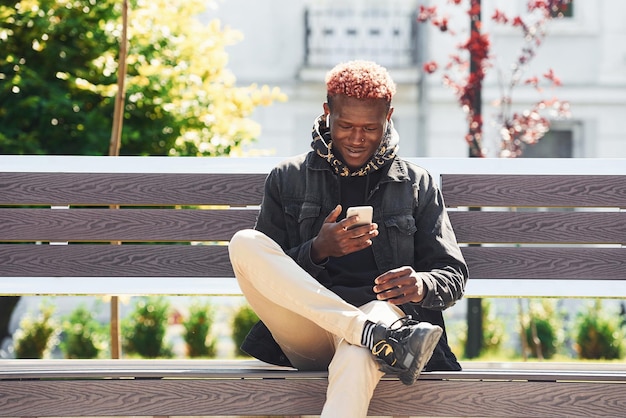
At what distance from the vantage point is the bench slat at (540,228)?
392cm

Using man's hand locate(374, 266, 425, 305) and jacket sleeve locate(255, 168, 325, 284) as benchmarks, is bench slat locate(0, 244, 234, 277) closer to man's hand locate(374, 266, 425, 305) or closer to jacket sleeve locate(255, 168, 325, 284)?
jacket sleeve locate(255, 168, 325, 284)

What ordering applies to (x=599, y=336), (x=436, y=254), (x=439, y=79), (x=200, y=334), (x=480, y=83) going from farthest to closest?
(x=439, y=79) < (x=200, y=334) < (x=599, y=336) < (x=480, y=83) < (x=436, y=254)

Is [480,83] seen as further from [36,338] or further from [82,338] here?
[36,338]

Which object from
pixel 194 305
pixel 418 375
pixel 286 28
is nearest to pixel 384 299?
pixel 418 375

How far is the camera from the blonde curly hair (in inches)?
132

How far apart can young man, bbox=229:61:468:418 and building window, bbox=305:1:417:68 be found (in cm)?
980

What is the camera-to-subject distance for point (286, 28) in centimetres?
1320

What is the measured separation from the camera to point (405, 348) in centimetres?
290

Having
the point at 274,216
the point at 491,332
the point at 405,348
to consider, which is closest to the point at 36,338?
the point at 491,332

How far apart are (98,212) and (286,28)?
949 centimetres

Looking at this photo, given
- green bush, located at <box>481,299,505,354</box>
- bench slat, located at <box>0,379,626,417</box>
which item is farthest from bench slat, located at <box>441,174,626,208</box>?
green bush, located at <box>481,299,505,354</box>

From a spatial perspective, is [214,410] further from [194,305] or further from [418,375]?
[194,305]

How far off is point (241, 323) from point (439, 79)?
4925 millimetres

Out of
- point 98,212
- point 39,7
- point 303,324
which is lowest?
point 303,324
